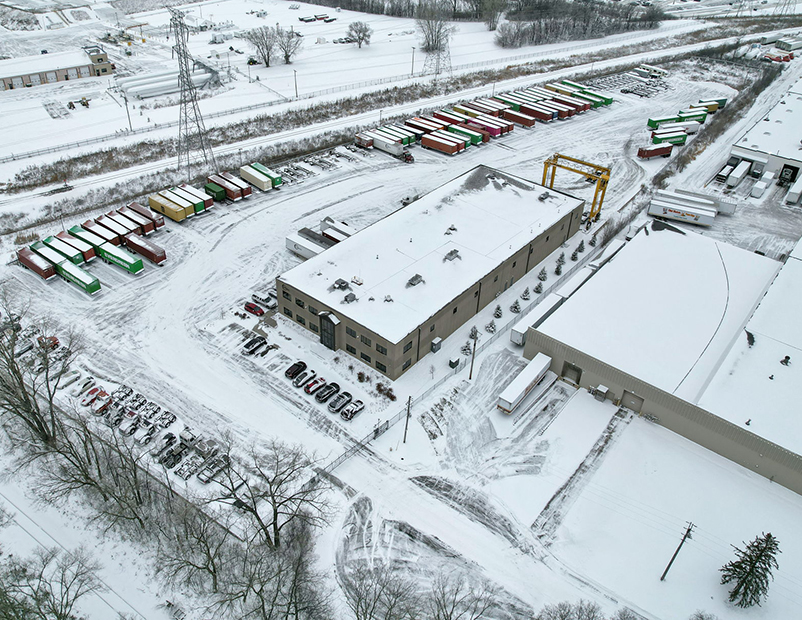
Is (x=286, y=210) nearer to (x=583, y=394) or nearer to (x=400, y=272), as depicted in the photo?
(x=400, y=272)

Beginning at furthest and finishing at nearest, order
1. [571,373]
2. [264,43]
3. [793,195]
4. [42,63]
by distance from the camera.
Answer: [264,43] < [42,63] < [793,195] < [571,373]

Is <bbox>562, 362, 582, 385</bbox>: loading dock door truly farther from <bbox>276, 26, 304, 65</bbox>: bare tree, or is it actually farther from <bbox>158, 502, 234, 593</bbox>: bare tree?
<bbox>276, 26, 304, 65</bbox>: bare tree

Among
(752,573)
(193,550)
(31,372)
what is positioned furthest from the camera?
(31,372)

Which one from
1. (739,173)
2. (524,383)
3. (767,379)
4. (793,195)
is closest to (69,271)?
(524,383)

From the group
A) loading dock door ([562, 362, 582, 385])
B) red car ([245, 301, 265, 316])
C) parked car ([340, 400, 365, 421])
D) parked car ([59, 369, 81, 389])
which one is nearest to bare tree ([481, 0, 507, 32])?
red car ([245, 301, 265, 316])

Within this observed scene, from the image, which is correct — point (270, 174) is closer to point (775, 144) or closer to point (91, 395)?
point (91, 395)

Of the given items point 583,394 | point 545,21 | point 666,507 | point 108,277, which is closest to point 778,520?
point 666,507

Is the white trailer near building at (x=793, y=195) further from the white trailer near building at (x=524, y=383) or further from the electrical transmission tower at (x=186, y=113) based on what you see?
the electrical transmission tower at (x=186, y=113)

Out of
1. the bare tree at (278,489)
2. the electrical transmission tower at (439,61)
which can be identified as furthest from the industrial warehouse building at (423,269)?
the electrical transmission tower at (439,61)
